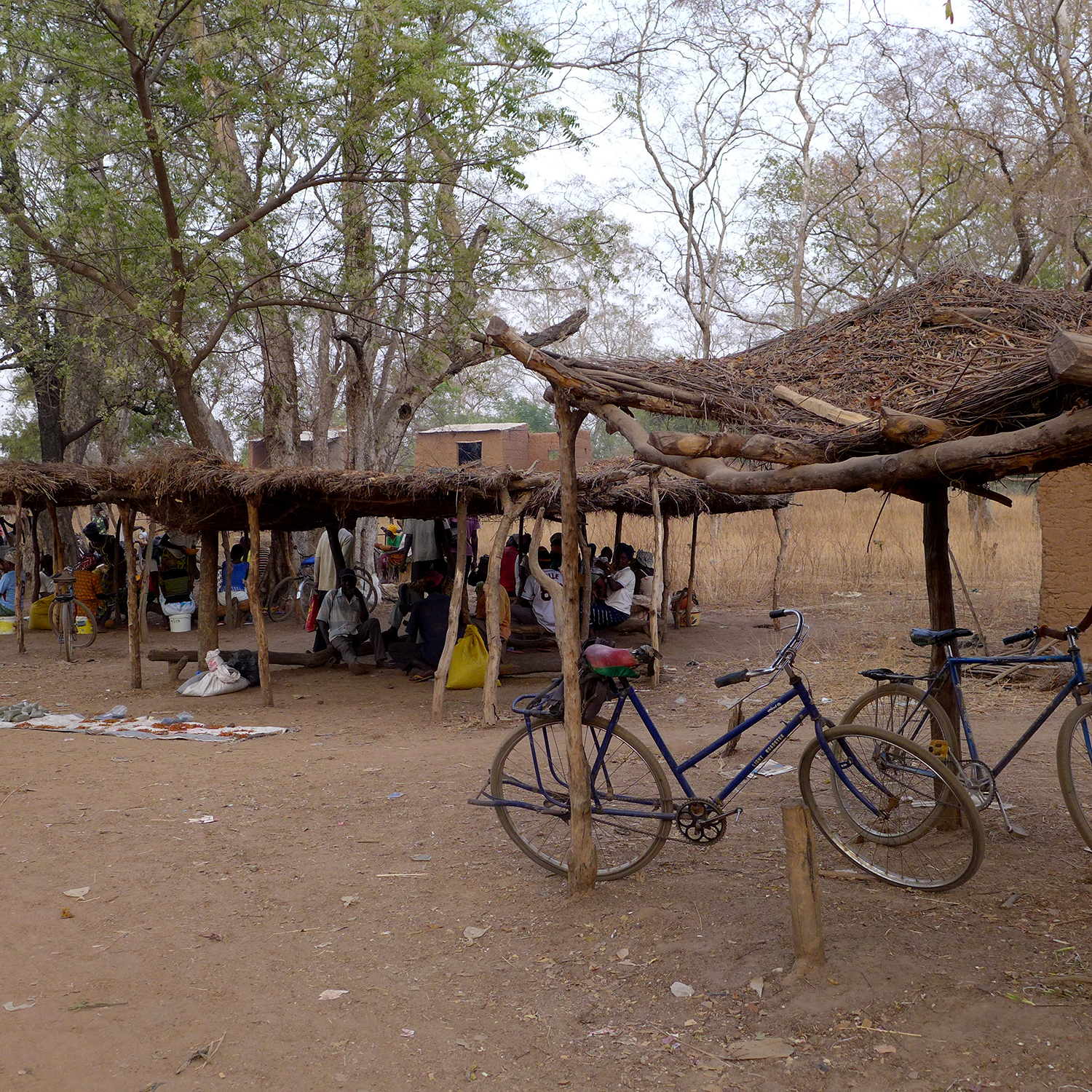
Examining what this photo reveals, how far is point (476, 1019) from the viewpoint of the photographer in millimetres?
3348

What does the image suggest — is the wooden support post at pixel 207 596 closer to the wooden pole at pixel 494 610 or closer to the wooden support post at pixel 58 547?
the wooden pole at pixel 494 610

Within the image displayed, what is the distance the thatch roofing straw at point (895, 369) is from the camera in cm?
307

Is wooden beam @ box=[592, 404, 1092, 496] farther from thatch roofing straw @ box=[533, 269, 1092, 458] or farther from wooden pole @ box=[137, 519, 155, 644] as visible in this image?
wooden pole @ box=[137, 519, 155, 644]

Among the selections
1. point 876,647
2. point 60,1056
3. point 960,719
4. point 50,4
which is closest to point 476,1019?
point 60,1056

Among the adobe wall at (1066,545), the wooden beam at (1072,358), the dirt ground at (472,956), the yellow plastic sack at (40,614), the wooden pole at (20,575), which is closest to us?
the wooden beam at (1072,358)

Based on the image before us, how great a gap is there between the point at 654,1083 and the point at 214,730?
21.1ft

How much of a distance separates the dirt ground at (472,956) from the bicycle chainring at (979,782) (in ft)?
1.15

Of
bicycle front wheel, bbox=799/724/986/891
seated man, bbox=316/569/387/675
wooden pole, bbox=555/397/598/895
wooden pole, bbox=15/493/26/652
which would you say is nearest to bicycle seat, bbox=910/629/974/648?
bicycle front wheel, bbox=799/724/986/891

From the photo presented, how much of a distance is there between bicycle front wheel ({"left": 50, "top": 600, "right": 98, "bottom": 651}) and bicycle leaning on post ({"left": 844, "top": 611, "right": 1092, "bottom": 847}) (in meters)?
11.7

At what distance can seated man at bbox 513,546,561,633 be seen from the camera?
1194cm

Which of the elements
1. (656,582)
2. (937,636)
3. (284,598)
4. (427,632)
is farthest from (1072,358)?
(284,598)

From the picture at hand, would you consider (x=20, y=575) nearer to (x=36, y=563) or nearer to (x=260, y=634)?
(x=36, y=563)

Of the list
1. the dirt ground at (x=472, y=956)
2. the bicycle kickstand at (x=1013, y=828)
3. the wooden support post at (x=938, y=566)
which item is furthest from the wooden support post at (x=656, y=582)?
the wooden support post at (x=938, y=566)

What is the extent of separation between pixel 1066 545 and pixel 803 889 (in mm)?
6295
